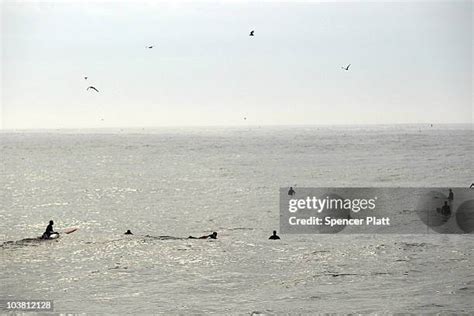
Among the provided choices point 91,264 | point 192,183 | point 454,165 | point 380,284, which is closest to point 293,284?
point 380,284

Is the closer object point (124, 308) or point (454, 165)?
point (124, 308)

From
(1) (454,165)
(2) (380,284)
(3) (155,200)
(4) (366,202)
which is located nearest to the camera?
(2) (380,284)

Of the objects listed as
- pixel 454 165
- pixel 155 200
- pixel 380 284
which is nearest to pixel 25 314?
pixel 380 284

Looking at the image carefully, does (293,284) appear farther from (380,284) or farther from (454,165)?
(454,165)

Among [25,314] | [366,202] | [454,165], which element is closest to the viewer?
[25,314]

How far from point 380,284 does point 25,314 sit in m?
13.0

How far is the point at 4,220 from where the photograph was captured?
118ft

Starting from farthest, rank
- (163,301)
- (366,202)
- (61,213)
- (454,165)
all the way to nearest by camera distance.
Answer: (454,165), (366,202), (61,213), (163,301)

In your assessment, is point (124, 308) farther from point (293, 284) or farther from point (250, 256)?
point (250, 256)

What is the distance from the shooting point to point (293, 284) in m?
20.6

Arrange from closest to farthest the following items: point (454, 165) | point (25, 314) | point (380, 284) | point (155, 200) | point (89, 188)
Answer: point (25, 314), point (380, 284), point (155, 200), point (89, 188), point (454, 165)

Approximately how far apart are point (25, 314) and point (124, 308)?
3221 mm

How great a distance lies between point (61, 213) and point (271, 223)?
1676cm

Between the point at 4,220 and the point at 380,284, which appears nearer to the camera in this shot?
the point at 380,284
